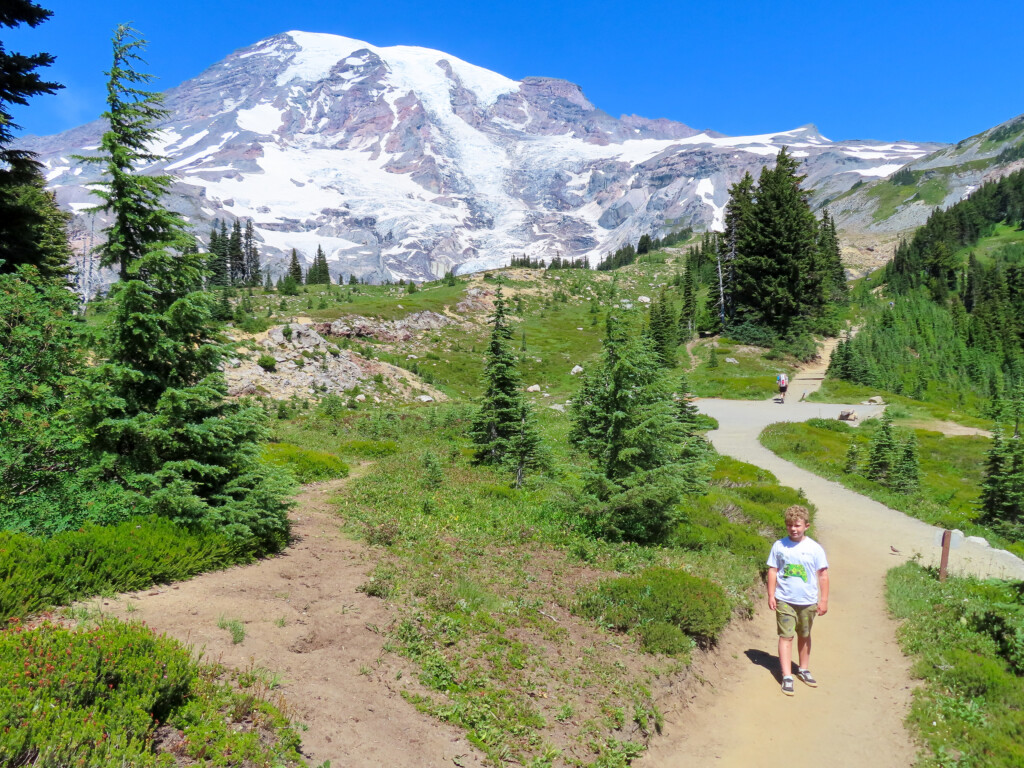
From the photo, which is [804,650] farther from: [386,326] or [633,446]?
[386,326]

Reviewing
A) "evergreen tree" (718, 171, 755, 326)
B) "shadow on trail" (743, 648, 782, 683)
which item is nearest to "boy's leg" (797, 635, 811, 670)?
"shadow on trail" (743, 648, 782, 683)

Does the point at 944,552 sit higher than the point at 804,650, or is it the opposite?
the point at 804,650

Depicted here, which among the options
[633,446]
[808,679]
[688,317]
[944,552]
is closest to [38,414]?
[633,446]

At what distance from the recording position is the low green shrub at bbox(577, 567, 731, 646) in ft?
27.3

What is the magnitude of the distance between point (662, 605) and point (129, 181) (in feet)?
38.1

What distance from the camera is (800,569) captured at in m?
7.32

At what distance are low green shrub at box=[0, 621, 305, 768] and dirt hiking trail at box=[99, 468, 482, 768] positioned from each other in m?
0.54

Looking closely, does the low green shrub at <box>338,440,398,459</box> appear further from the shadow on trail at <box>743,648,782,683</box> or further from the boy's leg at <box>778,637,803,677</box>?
the boy's leg at <box>778,637,803,677</box>

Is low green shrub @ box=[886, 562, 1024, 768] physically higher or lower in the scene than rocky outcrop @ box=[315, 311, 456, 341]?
lower

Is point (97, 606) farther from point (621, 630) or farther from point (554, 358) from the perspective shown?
point (554, 358)

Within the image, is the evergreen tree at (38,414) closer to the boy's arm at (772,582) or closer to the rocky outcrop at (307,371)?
the boy's arm at (772,582)

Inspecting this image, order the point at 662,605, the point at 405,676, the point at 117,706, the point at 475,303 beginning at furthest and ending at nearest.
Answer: the point at 475,303, the point at 662,605, the point at 405,676, the point at 117,706

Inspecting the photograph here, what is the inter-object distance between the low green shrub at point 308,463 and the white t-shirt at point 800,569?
14.1 metres

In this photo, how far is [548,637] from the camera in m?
7.75
